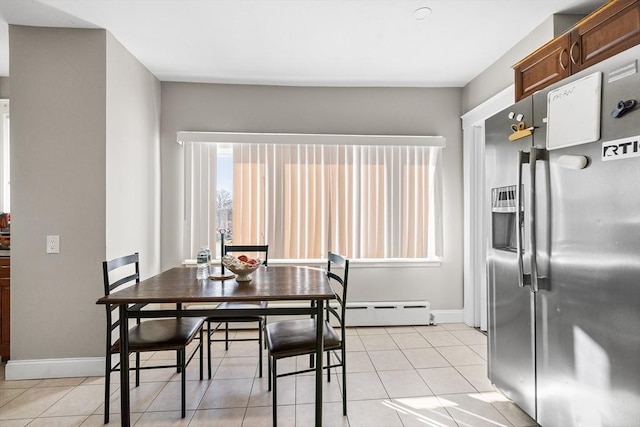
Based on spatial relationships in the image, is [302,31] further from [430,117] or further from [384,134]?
[430,117]

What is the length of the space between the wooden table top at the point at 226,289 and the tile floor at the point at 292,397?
0.82 metres

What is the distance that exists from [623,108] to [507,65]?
1.82 m

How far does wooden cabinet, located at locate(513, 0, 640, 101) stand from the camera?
1640 millimetres

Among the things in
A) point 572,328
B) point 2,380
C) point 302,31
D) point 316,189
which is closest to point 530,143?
point 572,328

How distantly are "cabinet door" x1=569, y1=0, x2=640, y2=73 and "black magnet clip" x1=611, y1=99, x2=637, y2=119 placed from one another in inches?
21.2

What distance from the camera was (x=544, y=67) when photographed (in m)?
2.17

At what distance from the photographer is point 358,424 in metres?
1.93

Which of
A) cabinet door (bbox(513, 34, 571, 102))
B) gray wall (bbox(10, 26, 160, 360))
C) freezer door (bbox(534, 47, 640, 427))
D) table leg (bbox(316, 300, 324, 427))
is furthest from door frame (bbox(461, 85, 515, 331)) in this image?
gray wall (bbox(10, 26, 160, 360))

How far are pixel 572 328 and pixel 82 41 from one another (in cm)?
377

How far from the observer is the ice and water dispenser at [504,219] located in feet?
6.68

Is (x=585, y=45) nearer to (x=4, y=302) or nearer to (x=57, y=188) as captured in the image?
(x=57, y=188)

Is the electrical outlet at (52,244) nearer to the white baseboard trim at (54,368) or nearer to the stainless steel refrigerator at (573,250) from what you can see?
the white baseboard trim at (54,368)

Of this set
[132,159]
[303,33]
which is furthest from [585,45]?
[132,159]

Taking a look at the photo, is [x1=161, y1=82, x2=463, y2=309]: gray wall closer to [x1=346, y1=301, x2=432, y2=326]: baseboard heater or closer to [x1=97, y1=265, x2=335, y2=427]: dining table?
[x1=346, y1=301, x2=432, y2=326]: baseboard heater
